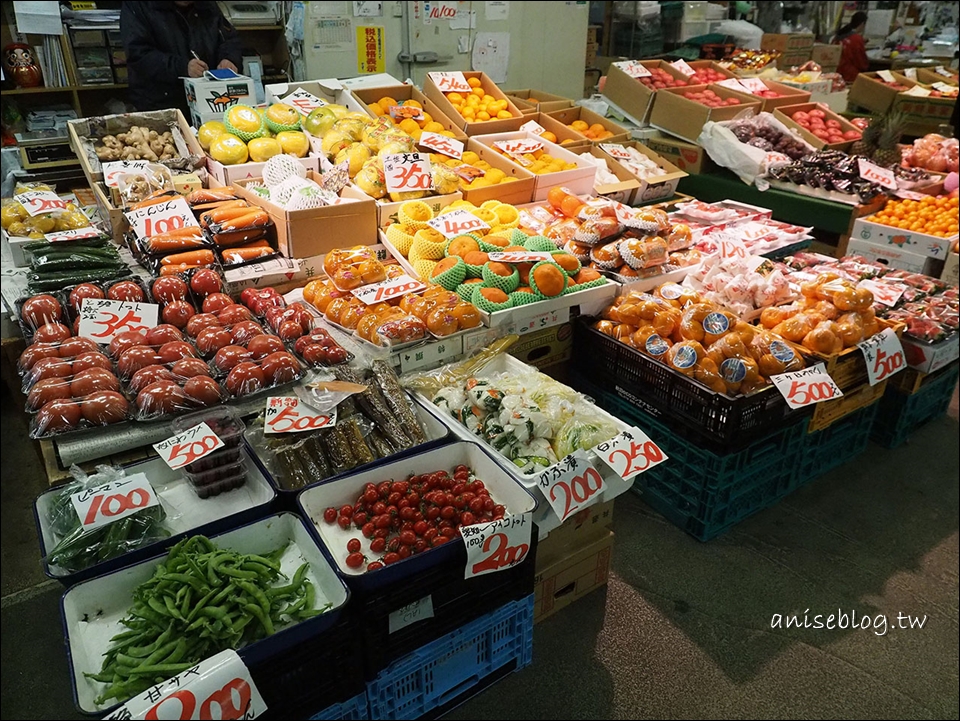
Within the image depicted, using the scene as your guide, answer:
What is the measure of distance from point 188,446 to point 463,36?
4932 mm

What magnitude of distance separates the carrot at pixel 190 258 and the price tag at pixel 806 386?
2076mm

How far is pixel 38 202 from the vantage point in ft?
9.04

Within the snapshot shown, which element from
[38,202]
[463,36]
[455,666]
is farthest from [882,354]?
[463,36]

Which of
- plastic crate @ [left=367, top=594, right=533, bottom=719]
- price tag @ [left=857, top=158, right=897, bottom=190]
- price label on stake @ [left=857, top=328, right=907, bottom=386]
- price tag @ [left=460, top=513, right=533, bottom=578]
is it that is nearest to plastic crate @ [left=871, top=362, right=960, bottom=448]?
price label on stake @ [left=857, top=328, right=907, bottom=386]

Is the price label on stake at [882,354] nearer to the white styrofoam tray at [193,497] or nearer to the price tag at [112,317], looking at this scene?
the white styrofoam tray at [193,497]

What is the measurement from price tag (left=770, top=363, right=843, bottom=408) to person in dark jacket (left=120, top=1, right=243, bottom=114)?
3.49 m

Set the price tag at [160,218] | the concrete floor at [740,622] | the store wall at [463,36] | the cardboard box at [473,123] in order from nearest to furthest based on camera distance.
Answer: the concrete floor at [740,622], the price tag at [160,218], the cardboard box at [473,123], the store wall at [463,36]

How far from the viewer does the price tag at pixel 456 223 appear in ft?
9.27

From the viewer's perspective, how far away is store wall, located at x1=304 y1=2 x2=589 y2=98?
16.4ft

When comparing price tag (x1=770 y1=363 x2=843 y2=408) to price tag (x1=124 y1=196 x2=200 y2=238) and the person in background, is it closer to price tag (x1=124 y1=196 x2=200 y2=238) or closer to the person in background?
price tag (x1=124 y1=196 x2=200 y2=238)

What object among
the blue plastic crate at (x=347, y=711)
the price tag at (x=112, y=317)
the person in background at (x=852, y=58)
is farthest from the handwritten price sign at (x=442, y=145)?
the person in background at (x=852, y=58)

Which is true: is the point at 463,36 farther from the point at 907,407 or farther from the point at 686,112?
the point at 907,407

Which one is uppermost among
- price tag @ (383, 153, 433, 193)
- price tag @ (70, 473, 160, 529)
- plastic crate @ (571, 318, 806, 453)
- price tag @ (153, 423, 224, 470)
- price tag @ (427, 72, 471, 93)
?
price tag @ (427, 72, 471, 93)

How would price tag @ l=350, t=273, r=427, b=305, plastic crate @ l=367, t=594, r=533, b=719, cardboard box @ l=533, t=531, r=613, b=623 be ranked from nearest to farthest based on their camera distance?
plastic crate @ l=367, t=594, r=533, b=719, cardboard box @ l=533, t=531, r=613, b=623, price tag @ l=350, t=273, r=427, b=305
